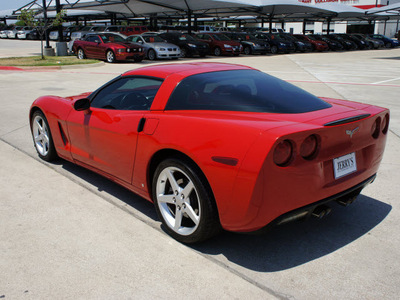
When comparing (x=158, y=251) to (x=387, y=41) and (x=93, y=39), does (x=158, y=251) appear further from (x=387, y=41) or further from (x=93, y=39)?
(x=387, y=41)

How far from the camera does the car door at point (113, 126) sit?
3.76m

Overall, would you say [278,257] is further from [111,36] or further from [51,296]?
[111,36]

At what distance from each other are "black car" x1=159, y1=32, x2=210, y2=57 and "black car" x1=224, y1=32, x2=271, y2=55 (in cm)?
466

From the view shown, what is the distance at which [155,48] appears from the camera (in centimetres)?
2277

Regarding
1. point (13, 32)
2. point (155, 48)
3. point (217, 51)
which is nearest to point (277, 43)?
point (217, 51)

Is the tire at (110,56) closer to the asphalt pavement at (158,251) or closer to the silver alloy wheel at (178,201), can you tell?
the asphalt pavement at (158,251)

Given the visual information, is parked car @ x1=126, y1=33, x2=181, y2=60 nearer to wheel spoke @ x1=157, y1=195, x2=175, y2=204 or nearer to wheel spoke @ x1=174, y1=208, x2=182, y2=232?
wheel spoke @ x1=157, y1=195, x2=175, y2=204

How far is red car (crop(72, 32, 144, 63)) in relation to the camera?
20.8 meters

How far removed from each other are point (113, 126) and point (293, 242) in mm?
1932

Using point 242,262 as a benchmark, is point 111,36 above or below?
above

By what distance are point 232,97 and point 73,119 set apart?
6.67 feet

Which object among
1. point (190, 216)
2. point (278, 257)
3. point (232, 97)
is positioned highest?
point (232, 97)

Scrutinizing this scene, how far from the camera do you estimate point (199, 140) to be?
3.02m

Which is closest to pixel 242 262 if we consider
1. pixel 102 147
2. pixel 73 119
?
pixel 102 147
